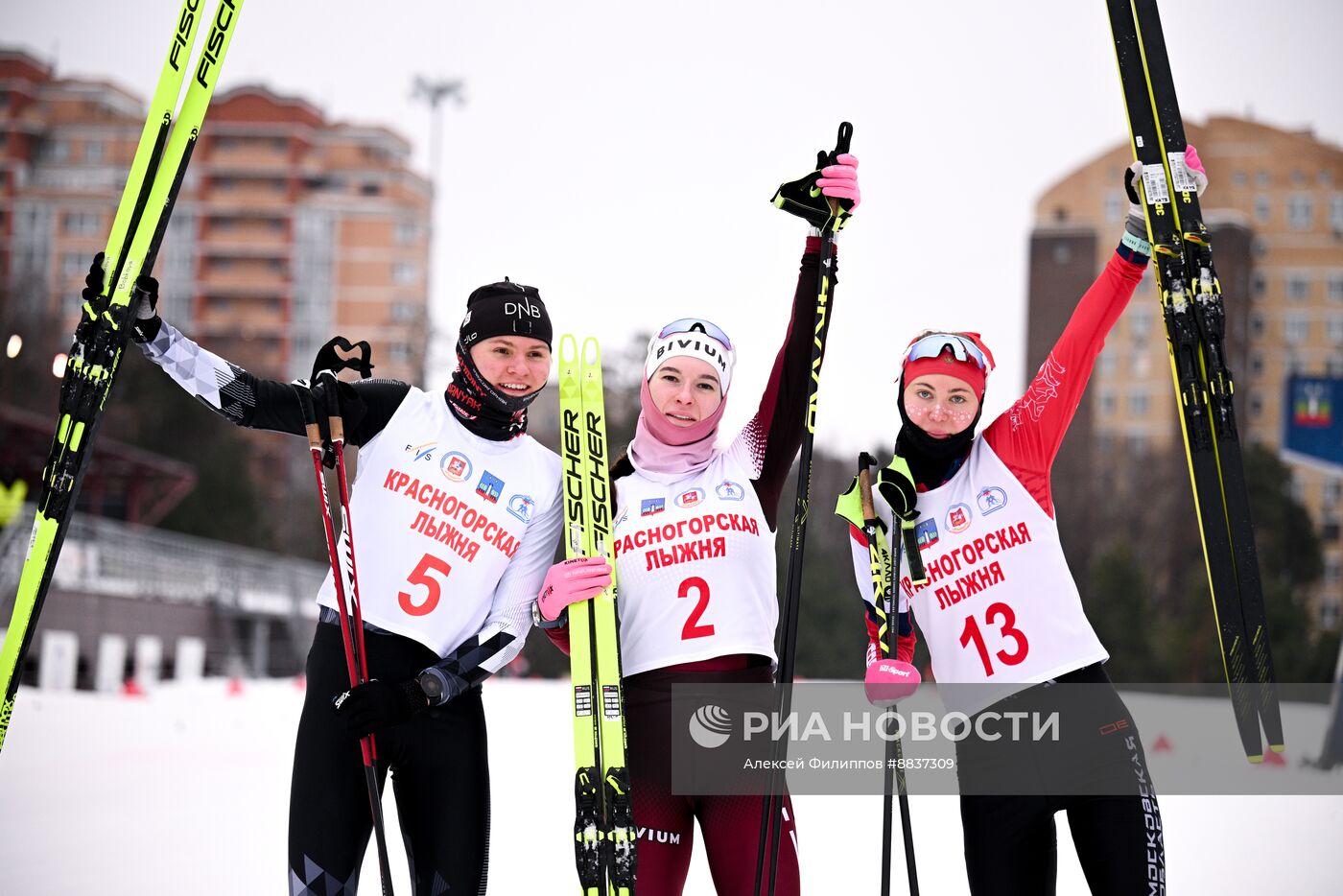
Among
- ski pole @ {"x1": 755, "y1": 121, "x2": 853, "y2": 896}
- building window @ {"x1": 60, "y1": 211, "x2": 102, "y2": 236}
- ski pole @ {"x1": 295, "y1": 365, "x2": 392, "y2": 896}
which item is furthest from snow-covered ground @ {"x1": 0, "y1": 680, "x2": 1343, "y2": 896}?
building window @ {"x1": 60, "y1": 211, "x2": 102, "y2": 236}

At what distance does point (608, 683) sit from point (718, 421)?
709mm

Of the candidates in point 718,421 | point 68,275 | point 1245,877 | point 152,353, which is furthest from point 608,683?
point 68,275

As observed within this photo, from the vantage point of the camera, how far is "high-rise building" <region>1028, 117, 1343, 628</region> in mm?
43094

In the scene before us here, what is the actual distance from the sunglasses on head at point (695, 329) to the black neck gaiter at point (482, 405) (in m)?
0.36

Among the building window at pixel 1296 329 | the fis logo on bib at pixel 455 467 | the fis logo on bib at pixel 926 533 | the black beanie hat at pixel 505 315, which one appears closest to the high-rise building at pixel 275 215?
the building window at pixel 1296 329

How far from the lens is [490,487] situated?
2.98 m

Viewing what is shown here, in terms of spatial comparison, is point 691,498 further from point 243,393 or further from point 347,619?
point 243,393

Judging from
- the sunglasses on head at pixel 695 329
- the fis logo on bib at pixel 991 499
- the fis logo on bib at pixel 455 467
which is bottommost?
the fis logo on bib at pixel 991 499

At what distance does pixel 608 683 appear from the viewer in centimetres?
282

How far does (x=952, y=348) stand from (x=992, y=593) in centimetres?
57

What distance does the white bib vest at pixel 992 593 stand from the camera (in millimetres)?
2723

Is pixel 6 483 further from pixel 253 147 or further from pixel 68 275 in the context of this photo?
pixel 253 147

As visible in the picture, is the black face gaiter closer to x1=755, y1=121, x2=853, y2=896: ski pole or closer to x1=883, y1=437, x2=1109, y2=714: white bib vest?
x1=883, y1=437, x2=1109, y2=714: white bib vest

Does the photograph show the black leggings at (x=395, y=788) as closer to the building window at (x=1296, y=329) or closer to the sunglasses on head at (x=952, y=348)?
the sunglasses on head at (x=952, y=348)
